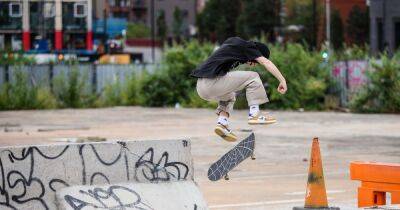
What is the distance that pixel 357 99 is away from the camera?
37.6 metres

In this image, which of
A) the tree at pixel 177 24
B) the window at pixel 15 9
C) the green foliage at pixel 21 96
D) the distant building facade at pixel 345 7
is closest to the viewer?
the green foliage at pixel 21 96

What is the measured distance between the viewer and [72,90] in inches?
1672

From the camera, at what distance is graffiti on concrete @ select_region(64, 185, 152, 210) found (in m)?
10.6

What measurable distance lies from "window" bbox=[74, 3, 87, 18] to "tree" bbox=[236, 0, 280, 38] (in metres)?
30.5

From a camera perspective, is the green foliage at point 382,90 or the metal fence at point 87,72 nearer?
the green foliage at point 382,90

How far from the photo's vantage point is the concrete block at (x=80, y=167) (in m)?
10.4

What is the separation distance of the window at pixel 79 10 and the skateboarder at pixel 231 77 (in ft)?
111

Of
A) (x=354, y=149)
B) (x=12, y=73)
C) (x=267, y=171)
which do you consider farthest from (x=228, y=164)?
(x=12, y=73)

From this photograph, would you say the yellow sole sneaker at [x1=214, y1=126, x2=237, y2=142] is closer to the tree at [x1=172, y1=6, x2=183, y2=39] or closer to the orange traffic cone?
the orange traffic cone

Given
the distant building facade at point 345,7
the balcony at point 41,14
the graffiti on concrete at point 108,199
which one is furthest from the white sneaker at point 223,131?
the distant building facade at point 345,7

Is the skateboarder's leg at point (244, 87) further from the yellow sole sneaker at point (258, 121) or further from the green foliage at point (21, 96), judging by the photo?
the green foliage at point (21, 96)

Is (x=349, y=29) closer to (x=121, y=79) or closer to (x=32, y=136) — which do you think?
(x=121, y=79)

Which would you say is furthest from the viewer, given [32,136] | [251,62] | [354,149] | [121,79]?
[121,79]

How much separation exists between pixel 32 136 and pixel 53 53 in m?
23.0
